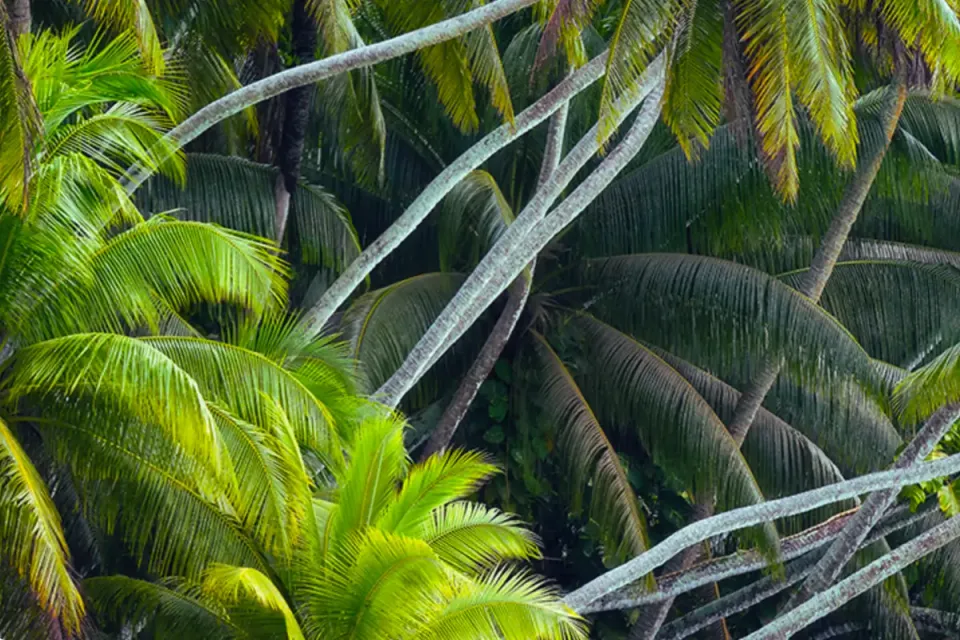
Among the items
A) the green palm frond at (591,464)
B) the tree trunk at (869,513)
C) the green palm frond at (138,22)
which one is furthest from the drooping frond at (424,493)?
the tree trunk at (869,513)

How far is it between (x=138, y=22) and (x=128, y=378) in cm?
232

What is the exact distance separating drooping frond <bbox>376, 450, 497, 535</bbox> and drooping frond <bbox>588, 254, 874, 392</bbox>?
542cm

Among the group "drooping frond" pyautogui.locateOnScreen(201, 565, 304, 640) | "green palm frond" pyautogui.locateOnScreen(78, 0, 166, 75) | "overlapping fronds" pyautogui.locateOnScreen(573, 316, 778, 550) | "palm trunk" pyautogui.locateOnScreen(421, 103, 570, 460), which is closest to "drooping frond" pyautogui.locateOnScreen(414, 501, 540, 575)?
"drooping frond" pyautogui.locateOnScreen(201, 565, 304, 640)

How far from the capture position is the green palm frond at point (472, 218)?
14.3 meters

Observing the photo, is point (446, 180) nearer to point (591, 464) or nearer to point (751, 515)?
point (591, 464)

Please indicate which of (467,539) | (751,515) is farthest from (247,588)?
(751,515)

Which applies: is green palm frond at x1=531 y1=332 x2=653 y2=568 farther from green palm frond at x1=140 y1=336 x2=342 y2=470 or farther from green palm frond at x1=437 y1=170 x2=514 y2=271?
→ green palm frond at x1=140 y1=336 x2=342 y2=470

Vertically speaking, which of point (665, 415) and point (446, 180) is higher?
point (446, 180)

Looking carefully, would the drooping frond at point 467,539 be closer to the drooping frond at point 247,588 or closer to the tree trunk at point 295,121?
the drooping frond at point 247,588

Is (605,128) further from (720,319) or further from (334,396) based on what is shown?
(720,319)

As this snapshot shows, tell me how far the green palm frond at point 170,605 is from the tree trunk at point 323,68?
8.45ft

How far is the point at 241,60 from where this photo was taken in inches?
618

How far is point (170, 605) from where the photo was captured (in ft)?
31.4

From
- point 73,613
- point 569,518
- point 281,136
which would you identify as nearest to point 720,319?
point 569,518
